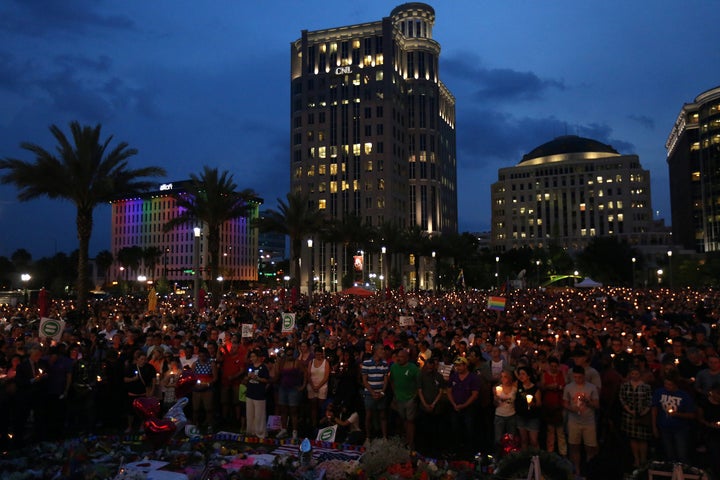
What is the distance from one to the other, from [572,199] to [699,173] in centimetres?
2976

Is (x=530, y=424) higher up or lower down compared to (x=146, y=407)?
lower down

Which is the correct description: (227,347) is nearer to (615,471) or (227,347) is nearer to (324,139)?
(615,471)

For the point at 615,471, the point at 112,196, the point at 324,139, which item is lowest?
the point at 615,471

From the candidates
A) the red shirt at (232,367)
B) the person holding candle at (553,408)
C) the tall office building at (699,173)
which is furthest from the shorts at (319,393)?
the tall office building at (699,173)

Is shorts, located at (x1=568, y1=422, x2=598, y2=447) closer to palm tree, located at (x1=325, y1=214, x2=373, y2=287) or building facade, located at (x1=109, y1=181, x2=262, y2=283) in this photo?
palm tree, located at (x1=325, y1=214, x2=373, y2=287)

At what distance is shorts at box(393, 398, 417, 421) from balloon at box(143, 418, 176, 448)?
3.59 m

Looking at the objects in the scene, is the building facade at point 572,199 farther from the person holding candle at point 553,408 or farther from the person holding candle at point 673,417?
the person holding candle at point 673,417

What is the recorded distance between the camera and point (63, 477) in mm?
6520

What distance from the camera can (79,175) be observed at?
2366 cm

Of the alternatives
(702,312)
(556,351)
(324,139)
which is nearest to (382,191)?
(324,139)

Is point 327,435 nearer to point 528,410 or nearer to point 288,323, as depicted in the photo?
point 528,410

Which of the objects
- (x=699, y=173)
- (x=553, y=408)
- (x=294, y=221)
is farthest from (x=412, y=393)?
(x=699, y=173)

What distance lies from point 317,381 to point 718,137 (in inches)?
4829

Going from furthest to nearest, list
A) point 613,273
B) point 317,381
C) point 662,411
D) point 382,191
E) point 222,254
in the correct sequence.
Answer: point 222,254 → point 382,191 → point 613,273 → point 317,381 → point 662,411
